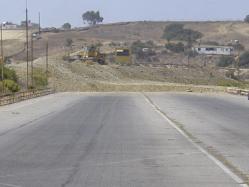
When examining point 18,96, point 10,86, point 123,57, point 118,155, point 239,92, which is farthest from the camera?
point 123,57

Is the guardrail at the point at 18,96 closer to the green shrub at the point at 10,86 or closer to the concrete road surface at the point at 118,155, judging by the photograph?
the green shrub at the point at 10,86

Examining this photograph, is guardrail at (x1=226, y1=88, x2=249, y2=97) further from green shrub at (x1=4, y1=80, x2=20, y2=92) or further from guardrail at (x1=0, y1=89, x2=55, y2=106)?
green shrub at (x1=4, y1=80, x2=20, y2=92)

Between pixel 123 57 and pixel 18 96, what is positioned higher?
pixel 123 57

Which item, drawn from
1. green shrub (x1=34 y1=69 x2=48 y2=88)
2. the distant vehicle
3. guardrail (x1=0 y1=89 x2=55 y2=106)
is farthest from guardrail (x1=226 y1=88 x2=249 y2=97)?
the distant vehicle

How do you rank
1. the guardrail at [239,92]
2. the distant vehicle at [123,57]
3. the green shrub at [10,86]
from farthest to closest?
the distant vehicle at [123,57]
the guardrail at [239,92]
the green shrub at [10,86]

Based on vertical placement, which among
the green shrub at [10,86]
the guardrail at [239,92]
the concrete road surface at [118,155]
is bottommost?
the guardrail at [239,92]

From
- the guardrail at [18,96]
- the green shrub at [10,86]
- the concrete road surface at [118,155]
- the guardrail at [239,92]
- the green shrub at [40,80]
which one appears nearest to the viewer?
the concrete road surface at [118,155]

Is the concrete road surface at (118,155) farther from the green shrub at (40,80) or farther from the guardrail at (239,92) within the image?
the green shrub at (40,80)

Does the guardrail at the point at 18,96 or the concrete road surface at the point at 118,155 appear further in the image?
the guardrail at the point at 18,96

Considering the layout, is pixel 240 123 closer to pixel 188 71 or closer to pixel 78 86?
pixel 78 86

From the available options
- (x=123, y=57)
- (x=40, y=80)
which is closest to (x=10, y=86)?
(x=40, y=80)

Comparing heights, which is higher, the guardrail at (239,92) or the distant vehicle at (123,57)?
the distant vehicle at (123,57)

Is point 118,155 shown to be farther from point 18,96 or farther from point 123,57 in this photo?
point 123,57

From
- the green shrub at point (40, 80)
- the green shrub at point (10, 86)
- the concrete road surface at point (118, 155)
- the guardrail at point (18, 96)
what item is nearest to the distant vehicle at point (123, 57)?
the green shrub at point (40, 80)
